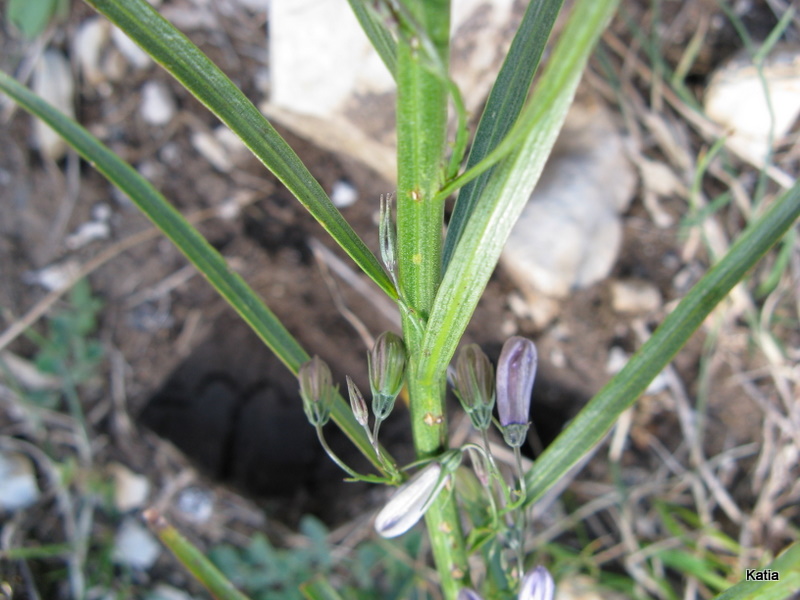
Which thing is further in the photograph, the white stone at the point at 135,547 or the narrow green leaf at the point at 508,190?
the white stone at the point at 135,547

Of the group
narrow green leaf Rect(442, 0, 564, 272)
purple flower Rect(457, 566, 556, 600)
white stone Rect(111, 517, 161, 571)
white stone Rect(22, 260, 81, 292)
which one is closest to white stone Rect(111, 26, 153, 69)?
white stone Rect(22, 260, 81, 292)

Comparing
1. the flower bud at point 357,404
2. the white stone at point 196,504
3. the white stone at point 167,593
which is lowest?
the white stone at point 167,593

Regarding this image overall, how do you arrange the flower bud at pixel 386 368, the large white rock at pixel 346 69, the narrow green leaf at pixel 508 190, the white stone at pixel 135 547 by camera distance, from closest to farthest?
1. the narrow green leaf at pixel 508 190
2. the flower bud at pixel 386 368
3. the large white rock at pixel 346 69
4. the white stone at pixel 135 547

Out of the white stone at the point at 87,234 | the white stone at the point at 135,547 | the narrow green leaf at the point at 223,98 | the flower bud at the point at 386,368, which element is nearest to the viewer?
the narrow green leaf at the point at 223,98

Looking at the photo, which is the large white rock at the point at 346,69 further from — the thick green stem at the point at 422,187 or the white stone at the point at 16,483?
the white stone at the point at 16,483

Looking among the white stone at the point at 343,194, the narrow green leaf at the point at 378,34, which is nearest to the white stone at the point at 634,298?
the white stone at the point at 343,194

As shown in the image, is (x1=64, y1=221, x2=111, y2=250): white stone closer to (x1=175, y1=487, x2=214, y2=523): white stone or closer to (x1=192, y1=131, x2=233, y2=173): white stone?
(x1=192, y1=131, x2=233, y2=173): white stone

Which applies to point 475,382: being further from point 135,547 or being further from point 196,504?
point 135,547

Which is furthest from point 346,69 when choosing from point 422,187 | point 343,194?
point 422,187
